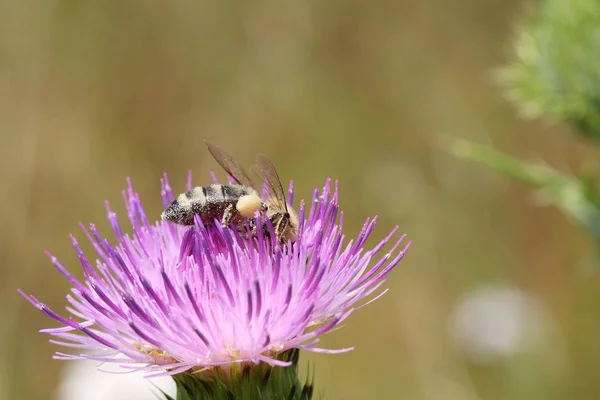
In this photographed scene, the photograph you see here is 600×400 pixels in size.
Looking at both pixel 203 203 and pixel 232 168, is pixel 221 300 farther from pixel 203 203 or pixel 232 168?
pixel 232 168

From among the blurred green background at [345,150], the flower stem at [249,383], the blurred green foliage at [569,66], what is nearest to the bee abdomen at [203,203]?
the flower stem at [249,383]

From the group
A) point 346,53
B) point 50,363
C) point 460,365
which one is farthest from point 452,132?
point 50,363

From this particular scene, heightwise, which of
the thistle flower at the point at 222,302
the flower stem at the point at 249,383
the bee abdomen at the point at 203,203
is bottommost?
the flower stem at the point at 249,383

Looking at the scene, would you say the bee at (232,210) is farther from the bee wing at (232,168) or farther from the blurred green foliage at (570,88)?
the blurred green foliage at (570,88)

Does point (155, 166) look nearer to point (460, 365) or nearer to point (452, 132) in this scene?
point (452, 132)

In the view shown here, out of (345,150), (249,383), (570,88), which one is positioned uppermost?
(345,150)

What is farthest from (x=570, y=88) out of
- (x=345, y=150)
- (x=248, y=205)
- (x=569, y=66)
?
(x=345, y=150)

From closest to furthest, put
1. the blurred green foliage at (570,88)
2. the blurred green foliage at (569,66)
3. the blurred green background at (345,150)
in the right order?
the blurred green foliage at (570,88) → the blurred green foliage at (569,66) → the blurred green background at (345,150)
